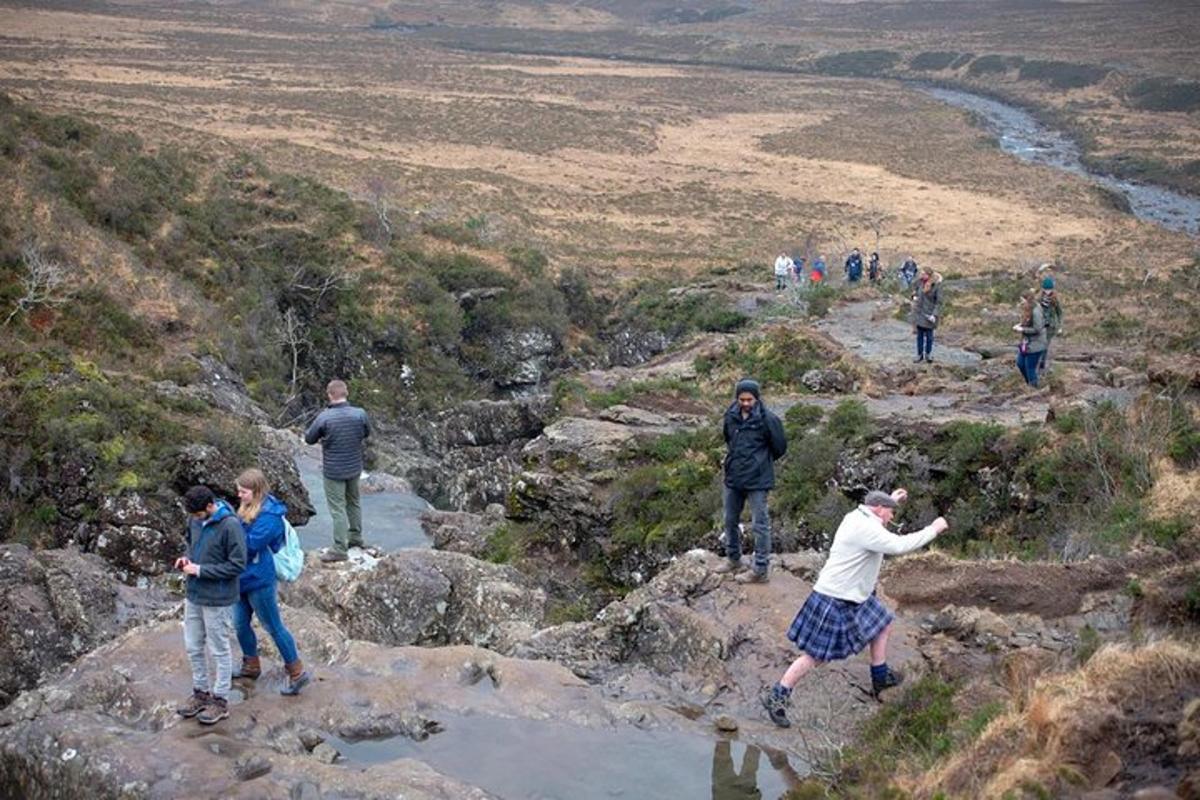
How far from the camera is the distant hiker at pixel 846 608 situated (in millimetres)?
7887

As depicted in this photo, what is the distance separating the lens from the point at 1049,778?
19.5 ft

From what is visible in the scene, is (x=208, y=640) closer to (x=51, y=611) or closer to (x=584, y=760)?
(x=584, y=760)

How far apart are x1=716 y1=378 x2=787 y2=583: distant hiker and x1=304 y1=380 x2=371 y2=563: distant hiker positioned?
3.71 m

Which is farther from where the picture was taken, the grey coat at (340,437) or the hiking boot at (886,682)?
the grey coat at (340,437)

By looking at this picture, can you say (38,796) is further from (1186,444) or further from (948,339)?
(948,339)

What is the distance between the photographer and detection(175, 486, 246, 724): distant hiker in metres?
7.45

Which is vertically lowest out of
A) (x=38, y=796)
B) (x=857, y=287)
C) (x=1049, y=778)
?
(x=857, y=287)

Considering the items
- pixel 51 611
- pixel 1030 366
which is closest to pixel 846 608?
pixel 51 611

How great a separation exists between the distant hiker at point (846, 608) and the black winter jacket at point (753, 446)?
5.38 ft

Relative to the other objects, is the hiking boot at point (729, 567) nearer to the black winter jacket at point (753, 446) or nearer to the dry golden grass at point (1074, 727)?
the black winter jacket at point (753, 446)

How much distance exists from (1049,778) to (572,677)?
Result: 3934mm

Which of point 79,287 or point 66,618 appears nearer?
point 66,618

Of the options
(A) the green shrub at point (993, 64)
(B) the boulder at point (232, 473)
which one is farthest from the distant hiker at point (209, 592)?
(A) the green shrub at point (993, 64)

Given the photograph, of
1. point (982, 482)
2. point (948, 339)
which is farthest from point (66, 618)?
point (948, 339)
